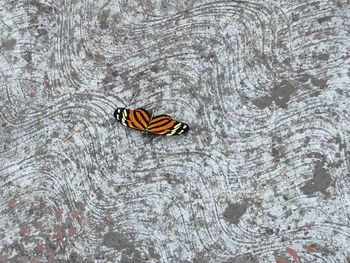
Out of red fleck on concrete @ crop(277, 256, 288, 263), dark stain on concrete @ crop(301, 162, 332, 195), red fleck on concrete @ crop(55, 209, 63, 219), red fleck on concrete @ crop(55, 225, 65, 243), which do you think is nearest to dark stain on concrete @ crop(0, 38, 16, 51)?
red fleck on concrete @ crop(55, 209, 63, 219)

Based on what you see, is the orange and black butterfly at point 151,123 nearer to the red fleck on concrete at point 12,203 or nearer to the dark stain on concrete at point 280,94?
the dark stain on concrete at point 280,94

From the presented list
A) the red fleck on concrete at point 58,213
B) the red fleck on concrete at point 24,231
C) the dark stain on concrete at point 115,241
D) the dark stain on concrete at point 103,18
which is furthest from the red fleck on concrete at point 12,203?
the dark stain on concrete at point 103,18

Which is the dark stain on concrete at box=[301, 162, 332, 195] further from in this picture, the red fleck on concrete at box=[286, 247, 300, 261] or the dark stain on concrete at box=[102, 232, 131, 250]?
the dark stain on concrete at box=[102, 232, 131, 250]

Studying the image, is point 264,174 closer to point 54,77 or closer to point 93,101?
point 93,101

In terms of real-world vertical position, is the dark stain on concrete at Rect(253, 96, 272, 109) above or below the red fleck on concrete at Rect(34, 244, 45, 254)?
above

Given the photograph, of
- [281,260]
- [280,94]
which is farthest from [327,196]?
[280,94]

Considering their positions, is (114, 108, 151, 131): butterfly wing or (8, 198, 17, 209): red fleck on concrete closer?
(114, 108, 151, 131): butterfly wing

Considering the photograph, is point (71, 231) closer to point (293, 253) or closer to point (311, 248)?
point (293, 253)

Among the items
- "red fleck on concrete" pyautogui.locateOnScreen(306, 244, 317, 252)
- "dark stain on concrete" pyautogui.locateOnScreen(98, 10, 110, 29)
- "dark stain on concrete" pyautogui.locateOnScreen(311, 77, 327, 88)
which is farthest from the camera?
"dark stain on concrete" pyautogui.locateOnScreen(98, 10, 110, 29)
